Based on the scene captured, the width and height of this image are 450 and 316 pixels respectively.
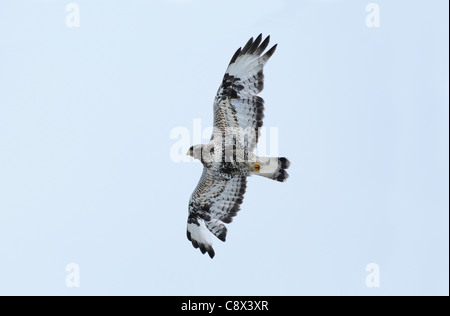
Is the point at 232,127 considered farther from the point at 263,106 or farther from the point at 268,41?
the point at 268,41

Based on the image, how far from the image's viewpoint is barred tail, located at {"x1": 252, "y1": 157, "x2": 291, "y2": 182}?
13234mm

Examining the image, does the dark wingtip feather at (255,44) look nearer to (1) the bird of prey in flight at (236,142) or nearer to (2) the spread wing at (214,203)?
(1) the bird of prey in flight at (236,142)

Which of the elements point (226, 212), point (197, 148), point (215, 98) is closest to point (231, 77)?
point (215, 98)

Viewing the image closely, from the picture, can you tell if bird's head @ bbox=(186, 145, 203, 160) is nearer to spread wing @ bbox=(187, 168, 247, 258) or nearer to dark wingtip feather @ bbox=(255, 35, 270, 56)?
spread wing @ bbox=(187, 168, 247, 258)

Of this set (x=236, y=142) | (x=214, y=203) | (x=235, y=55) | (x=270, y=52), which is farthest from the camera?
(x=214, y=203)

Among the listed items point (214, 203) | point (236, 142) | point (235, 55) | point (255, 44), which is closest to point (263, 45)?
point (255, 44)

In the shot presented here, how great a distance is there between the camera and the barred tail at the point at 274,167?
1323 cm

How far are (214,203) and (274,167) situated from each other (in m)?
1.42

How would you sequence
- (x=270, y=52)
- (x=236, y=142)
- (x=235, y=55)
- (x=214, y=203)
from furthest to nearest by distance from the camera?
(x=214, y=203) → (x=236, y=142) → (x=235, y=55) → (x=270, y=52)

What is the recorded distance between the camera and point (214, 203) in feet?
46.1

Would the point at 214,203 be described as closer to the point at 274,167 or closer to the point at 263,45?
the point at 274,167

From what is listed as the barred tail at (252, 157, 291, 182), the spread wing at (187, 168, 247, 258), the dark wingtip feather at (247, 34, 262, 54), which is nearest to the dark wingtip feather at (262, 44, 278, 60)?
the dark wingtip feather at (247, 34, 262, 54)

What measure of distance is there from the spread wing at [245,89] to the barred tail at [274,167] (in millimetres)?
421

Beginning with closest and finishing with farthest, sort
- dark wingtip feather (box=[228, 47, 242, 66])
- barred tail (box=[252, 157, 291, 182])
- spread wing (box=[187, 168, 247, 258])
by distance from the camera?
dark wingtip feather (box=[228, 47, 242, 66]) → barred tail (box=[252, 157, 291, 182]) → spread wing (box=[187, 168, 247, 258])
